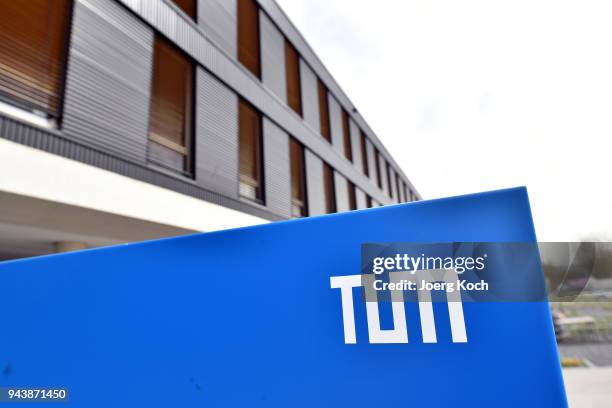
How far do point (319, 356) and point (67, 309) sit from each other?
1172mm

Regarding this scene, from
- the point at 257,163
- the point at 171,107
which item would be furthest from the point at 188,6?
the point at 257,163

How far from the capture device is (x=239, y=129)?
869 cm

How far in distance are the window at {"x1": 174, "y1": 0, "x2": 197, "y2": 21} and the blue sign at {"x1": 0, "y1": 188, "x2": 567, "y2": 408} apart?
24.1 ft

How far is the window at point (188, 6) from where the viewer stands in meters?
7.53

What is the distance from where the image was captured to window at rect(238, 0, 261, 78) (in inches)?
370

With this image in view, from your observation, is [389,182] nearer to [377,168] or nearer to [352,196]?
[377,168]

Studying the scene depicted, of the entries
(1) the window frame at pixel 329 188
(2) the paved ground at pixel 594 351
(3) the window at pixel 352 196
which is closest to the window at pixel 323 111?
(1) the window frame at pixel 329 188

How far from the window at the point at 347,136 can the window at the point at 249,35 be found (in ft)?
23.3

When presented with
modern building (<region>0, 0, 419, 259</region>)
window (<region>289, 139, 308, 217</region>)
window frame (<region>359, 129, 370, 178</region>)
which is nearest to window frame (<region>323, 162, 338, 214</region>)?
window (<region>289, 139, 308, 217</region>)

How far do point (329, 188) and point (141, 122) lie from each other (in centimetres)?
836

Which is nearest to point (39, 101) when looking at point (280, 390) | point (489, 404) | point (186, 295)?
point (186, 295)

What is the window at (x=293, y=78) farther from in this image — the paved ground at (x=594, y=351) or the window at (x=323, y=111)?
the paved ground at (x=594, y=351)

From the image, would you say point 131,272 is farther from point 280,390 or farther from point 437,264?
point 437,264

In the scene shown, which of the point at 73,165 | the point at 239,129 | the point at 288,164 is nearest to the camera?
the point at 73,165
